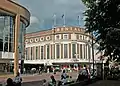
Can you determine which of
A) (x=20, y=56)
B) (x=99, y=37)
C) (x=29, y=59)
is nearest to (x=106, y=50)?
(x=99, y=37)

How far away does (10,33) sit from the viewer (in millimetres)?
59750

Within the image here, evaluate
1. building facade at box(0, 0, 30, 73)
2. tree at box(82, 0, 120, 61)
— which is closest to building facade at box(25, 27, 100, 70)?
building facade at box(0, 0, 30, 73)

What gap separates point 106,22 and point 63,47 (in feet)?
338

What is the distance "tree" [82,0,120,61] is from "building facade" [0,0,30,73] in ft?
127

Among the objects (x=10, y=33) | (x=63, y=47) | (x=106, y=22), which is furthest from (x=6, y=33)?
(x=63, y=47)

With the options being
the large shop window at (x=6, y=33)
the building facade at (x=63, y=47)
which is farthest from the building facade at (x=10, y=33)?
the building facade at (x=63, y=47)

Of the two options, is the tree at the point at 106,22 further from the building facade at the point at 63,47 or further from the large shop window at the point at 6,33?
the building facade at the point at 63,47

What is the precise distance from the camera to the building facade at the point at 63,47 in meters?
119

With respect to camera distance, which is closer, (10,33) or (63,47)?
(10,33)

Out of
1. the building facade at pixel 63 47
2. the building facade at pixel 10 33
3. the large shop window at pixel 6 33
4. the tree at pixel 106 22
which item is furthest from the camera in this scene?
the building facade at pixel 63 47

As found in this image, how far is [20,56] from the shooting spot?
208 ft

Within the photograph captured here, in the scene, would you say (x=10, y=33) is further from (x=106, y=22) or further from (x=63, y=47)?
(x=63, y=47)

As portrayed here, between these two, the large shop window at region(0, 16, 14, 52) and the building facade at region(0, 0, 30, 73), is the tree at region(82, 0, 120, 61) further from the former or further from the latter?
the large shop window at region(0, 16, 14, 52)

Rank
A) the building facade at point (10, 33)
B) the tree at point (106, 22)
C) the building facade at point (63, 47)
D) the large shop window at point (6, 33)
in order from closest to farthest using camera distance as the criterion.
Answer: the tree at point (106, 22), the building facade at point (10, 33), the large shop window at point (6, 33), the building facade at point (63, 47)
